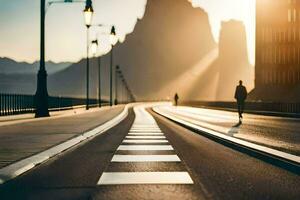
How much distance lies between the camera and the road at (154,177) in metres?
7.30

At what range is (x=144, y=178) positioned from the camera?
8734 millimetres

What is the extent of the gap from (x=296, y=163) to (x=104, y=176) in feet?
11.4

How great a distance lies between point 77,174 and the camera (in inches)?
361

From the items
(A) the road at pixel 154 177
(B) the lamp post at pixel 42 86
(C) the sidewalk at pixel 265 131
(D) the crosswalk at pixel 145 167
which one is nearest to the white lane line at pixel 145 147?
(D) the crosswalk at pixel 145 167

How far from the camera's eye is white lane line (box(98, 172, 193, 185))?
27.3 feet

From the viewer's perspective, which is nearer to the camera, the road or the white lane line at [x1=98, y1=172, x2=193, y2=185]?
the road

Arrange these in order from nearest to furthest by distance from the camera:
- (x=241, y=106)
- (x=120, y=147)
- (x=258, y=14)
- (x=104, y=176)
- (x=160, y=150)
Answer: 1. (x=104, y=176)
2. (x=160, y=150)
3. (x=120, y=147)
4. (x=241, y=106)
5. (x=258, y=14)

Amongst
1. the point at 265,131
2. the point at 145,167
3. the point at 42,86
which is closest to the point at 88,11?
the point at 42,86

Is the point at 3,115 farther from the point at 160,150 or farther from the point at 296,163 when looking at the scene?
the point at 296,163

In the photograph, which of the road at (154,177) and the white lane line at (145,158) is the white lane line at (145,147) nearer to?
the road at (154,177)

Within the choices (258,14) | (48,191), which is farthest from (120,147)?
(258,14)

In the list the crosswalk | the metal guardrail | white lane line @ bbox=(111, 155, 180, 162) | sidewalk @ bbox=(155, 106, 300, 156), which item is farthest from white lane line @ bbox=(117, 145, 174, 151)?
the metal guardrail

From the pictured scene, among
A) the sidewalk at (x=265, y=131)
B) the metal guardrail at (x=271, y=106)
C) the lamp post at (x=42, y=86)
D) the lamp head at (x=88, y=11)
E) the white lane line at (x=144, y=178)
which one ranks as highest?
the lamp head at (x=88, y=11)

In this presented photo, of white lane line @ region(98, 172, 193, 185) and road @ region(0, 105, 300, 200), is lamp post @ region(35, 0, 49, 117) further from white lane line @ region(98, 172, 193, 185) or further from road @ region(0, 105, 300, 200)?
white lane line @ region(98, 172, 193, 185)
